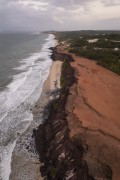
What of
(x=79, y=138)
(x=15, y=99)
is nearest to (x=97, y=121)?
(x=79, y=138)

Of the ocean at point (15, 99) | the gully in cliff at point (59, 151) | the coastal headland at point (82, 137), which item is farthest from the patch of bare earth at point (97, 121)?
the ocean at point (15, 99)

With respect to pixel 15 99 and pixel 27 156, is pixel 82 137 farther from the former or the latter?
pixel 15 99

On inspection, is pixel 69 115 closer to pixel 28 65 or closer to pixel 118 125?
pixel 118 125

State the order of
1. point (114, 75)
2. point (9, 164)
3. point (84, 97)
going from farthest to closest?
1. point (114, 75)
2. point (84, 97)
3. point (9, 164)

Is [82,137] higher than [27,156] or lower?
higher

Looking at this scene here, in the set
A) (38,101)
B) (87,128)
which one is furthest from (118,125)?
(38,101)

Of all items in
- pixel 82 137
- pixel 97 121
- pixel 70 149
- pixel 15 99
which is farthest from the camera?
pixel 15 99

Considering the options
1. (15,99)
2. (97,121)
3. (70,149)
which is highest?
(97,121)

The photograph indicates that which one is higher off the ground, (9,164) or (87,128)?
(87,128)
